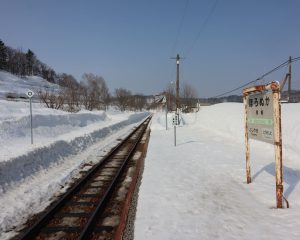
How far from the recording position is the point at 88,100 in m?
76.7

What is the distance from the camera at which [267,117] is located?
6523mm

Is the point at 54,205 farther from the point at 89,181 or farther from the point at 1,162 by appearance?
the point at 1,162

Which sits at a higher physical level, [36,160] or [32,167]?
[36,160]

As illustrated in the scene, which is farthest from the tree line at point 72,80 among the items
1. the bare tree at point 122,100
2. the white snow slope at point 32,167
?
the white snow slope at point 32,167

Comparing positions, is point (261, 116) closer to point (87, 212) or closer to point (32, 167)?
point (87, 212)

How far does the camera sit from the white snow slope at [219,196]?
536cm

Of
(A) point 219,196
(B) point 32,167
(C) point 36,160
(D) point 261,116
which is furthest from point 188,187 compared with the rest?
(C) point 36,160

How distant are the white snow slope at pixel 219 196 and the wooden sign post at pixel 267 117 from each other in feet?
2.97

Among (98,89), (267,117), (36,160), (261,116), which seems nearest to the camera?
(267,117)

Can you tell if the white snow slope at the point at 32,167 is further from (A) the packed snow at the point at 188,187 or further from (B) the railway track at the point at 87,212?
(B) the railway track at the point at 87,212

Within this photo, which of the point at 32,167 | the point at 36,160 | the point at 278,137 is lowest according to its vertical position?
the point at 32,167

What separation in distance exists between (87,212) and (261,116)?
4760mm

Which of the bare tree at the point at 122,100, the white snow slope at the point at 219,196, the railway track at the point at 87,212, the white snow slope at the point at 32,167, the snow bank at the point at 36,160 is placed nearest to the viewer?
the white snow slope at the point at 219,196

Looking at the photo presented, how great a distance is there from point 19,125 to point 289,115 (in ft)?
51.0
